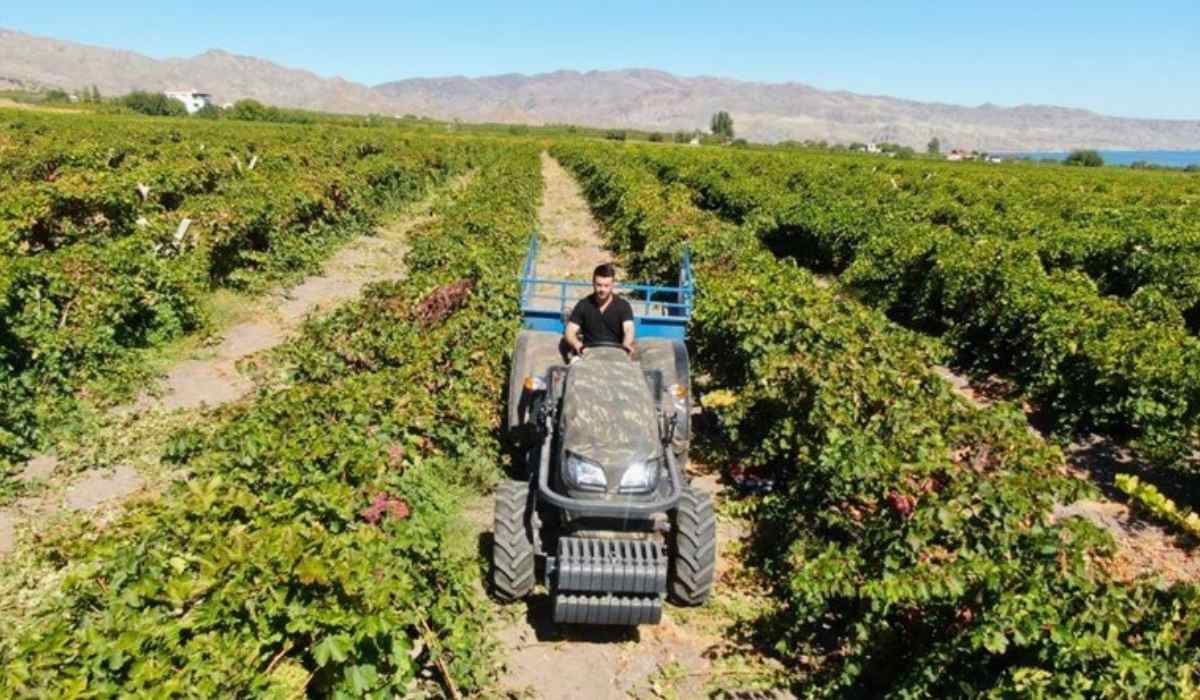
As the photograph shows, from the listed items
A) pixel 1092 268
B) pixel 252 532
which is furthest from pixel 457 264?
pixel 1092 268

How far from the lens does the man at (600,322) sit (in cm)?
714

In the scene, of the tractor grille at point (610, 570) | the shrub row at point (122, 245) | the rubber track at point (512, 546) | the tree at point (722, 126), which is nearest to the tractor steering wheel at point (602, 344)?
the rubber track at point (512, 546)

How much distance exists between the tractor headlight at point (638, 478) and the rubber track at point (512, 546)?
881mm

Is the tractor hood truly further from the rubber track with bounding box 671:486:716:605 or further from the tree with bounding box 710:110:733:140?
the tree with bounding box 710:110:733:140

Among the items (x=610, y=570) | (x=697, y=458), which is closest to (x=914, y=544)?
(x=610, y=570)

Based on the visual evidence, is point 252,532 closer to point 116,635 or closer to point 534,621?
point 116,635

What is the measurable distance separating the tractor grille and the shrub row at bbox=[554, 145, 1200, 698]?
1.06m

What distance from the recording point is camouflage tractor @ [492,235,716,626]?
508cm

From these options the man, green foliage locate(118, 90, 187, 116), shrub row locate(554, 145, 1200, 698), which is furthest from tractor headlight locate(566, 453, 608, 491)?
green foliage locate(118, 90, 187, 116)

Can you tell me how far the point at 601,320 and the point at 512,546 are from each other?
2.41 metres

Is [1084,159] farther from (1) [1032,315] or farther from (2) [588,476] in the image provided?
(2) [588,476]

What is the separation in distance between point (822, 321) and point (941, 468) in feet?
11.6

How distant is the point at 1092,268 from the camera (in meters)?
16.6

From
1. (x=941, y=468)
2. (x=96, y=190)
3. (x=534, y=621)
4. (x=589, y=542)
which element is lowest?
(x=534, y=621)
